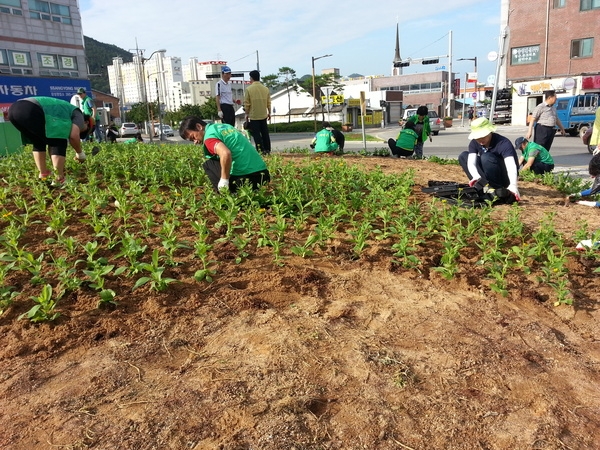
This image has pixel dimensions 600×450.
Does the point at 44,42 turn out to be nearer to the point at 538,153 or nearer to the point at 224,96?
the point at 224,96

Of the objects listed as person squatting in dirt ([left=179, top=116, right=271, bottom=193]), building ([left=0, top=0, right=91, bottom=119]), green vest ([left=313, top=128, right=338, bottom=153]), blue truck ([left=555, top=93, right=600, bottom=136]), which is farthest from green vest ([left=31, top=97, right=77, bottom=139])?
building ([left=0, top=0, right=91, bottom=119])

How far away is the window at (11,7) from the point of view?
3266cm

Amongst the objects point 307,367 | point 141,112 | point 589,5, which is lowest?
point 307,367

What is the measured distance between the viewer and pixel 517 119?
130ft

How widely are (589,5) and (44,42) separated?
137 feet

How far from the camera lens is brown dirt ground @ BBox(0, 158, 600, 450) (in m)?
1.88

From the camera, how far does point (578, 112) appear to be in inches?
854

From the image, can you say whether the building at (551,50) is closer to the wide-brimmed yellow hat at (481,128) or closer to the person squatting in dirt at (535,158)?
the person squatting in dirt at (535,158)

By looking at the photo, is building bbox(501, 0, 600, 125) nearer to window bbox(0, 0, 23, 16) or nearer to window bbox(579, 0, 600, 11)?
window bbox(579, 0, 600, 11)

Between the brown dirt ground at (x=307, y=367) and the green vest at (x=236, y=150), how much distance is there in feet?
6.03

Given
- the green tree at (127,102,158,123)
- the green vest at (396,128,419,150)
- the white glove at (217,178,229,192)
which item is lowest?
the white glove at (217,178,229,192)

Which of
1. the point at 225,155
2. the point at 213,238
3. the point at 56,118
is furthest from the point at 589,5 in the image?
the point at 213,238

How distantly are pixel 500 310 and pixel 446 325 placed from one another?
48cm

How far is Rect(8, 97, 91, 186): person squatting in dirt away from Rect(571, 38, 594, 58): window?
40765 millimetres
